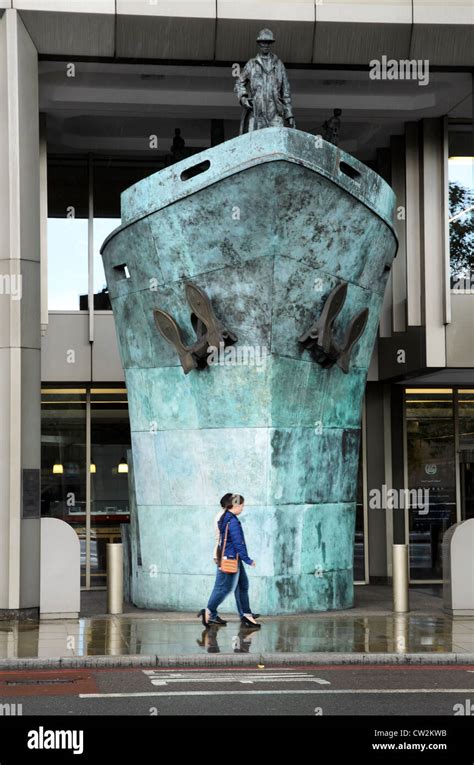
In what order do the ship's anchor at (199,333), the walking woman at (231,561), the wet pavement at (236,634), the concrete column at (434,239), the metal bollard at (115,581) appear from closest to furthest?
the wet pavement at (236,634) → the walking woman at (231,561) → the ship's anchor at (199,333) → the metal bollard at (115,581) → the concrete column at (434,239)

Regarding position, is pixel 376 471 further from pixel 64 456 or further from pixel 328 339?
pixel 328 339

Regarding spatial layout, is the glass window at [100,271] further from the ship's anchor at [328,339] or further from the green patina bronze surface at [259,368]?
the ship's anchor at [328,339]

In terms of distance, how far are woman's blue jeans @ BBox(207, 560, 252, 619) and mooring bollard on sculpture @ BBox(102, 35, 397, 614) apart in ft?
3.95

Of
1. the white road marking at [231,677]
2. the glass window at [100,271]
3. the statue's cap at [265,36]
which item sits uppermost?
the statue's cap at [265,36]

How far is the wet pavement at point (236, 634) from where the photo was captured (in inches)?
516

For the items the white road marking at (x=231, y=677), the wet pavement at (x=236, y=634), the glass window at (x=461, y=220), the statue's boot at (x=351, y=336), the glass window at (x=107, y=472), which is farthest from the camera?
the glass window at (x=107, y=472)

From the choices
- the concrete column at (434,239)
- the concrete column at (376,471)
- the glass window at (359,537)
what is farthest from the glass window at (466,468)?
the concrete column at (434,239)

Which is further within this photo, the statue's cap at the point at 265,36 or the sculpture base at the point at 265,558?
the statue's cap at the point at 265,36

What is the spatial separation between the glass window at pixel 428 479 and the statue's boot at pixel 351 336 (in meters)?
6.12

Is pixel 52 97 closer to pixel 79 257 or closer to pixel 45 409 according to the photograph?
pixel 79 257

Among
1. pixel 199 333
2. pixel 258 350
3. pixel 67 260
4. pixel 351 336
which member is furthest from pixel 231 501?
pixel 67 260

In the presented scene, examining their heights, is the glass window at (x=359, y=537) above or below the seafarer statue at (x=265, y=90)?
below

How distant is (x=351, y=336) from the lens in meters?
17.0

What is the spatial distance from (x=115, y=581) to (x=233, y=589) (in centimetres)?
276
